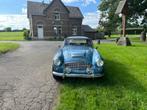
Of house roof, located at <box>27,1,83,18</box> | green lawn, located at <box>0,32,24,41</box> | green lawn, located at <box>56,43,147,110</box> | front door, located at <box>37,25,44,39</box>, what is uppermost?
house roof, located at <box>27,1,83,18</box>

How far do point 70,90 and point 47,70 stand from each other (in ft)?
9.52

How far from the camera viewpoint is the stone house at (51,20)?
4188cm

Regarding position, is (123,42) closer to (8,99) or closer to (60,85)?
(60,85)

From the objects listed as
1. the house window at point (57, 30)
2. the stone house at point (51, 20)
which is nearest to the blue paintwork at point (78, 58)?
the stone house at point (51, 20)

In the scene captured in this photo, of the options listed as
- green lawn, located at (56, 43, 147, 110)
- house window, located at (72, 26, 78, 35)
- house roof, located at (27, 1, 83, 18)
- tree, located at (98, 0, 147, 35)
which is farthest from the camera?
house window, located at (72, 26, 78, 35)

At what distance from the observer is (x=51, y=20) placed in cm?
4331

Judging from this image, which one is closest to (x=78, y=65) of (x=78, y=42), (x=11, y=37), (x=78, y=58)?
(x=78, y=58)

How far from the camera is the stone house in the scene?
1649 inches

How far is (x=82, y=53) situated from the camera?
754 centimetres

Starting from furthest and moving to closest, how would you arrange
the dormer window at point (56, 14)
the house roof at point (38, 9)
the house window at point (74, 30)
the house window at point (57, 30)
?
1. the house window at point (74, 30)
2. the house window at point (57, 30)
3. the dormer window at point (56, 14)
4. the house roof at point (38, 9)

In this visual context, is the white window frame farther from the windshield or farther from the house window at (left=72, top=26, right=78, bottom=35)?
the windshield

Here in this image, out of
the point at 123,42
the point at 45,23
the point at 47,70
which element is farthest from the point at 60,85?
the point at 45,23

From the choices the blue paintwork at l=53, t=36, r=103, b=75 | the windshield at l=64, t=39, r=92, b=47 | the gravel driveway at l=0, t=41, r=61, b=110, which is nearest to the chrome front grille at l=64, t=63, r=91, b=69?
the blue paintwork at l=53, t=36, r=103, b=75

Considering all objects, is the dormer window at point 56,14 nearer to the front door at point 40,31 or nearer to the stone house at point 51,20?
the stone house at point 51,20
